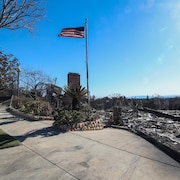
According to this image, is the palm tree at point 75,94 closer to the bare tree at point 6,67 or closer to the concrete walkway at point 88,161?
the concrete walkway at point 88,161

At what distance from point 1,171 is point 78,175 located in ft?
5.20

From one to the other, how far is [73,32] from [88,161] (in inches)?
313

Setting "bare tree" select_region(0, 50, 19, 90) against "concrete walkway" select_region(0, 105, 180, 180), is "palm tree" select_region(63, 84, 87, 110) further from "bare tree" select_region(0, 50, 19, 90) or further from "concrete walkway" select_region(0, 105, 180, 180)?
"bare tree" select_region(0, 50, 19, 90)

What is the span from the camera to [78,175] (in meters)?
2.84

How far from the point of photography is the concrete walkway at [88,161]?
2.85m

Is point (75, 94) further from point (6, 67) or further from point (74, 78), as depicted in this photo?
point (6, 67)

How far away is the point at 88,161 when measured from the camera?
342 cm

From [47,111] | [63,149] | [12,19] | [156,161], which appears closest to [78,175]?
[63,149]

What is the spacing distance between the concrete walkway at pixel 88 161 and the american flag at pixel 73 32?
21.1ft

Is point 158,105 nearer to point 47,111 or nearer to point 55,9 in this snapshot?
point 47,111

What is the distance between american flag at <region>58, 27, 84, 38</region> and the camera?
907 centimetres

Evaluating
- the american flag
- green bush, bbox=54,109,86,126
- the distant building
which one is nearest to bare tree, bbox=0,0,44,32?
the american flag

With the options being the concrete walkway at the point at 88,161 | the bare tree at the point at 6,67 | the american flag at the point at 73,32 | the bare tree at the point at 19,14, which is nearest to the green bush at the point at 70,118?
the concrete walkway at the point at 88,161

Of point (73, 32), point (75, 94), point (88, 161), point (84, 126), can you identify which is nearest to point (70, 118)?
point (84, 126)
